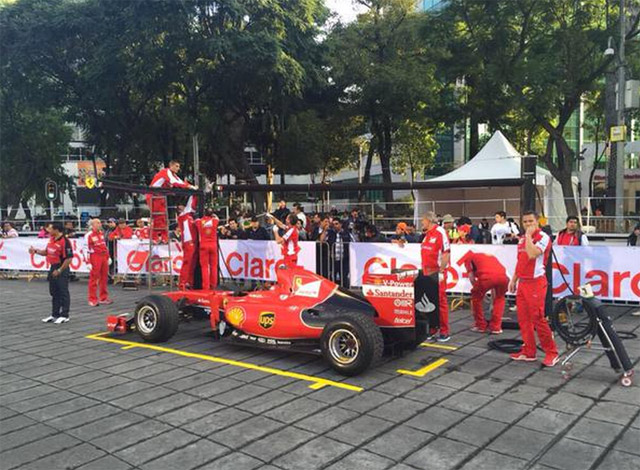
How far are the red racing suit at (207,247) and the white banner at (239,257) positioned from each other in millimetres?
2072

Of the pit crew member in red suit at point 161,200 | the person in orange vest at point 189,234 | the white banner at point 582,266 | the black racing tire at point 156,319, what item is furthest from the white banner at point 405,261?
the black racing tire at point 156,319

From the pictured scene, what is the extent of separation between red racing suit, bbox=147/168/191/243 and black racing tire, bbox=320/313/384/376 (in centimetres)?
366

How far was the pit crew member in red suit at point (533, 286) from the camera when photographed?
6.18m

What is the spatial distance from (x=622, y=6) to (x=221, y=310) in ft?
66.3

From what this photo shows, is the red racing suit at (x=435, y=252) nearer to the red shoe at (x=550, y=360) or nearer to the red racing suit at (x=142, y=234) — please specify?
the red shoe at (x=550, y=360)

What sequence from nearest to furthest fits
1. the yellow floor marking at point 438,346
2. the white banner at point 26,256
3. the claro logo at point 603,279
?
the yellow floor marking at point 438,346 < the claro logo at point 603,279 < the white banner at point 26,256

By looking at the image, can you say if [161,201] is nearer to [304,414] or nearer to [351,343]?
[351,343]

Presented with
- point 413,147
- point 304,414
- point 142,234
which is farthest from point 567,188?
point 304,414

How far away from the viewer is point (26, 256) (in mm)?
16219

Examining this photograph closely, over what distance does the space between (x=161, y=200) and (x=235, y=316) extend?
8.35 ft

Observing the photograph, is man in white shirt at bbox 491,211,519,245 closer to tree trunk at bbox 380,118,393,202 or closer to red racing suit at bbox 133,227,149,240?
red racing suit at bbox 133,227,149,240

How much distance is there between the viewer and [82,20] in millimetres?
24000

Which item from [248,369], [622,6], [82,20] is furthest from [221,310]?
[82,20]

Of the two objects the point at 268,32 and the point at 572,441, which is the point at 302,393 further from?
the point at 268,32
